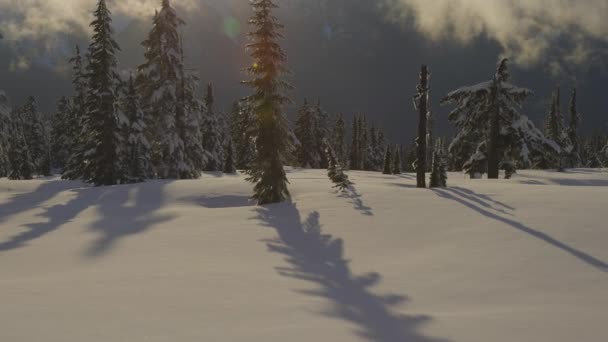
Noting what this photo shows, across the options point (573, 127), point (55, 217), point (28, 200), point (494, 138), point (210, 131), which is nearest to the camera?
point (55, 217)

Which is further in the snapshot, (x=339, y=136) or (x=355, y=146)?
(x=339, y=136)

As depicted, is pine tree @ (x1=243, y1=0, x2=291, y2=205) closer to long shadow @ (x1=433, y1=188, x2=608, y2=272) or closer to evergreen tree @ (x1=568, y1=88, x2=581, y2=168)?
long shadow @ (x1=433, y1=188, x2=608, y2=272)

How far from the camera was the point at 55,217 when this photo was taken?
1525 cm

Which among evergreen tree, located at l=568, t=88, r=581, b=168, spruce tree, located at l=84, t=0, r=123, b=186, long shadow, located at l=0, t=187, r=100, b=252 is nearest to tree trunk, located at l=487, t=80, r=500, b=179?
long shadow, located at l=0, t=187, r=100, b=252

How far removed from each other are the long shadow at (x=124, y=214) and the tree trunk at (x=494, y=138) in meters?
20.8

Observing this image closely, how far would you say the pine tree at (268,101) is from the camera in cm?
1794

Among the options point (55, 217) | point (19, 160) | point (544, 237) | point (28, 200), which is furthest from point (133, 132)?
point (544, 237)

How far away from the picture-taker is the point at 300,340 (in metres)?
5.12

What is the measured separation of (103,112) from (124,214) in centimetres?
1639

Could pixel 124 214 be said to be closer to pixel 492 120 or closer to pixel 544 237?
pixel 544 237

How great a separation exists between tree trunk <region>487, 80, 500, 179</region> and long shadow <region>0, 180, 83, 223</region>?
26264 mm

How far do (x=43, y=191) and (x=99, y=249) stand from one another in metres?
15.6

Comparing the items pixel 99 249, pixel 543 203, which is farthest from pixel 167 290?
pixel 543 203

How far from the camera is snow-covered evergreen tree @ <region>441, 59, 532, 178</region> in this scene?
27.0 metres
